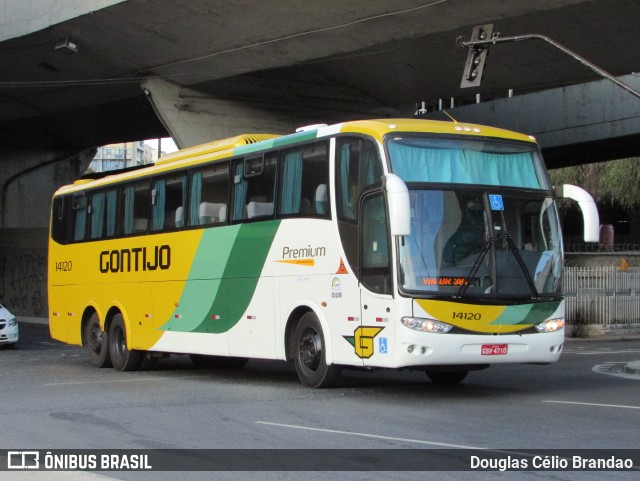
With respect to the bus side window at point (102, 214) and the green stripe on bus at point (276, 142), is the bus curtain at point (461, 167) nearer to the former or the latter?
the green stripe on bus at point (276, 142)

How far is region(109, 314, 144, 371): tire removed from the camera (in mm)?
19344

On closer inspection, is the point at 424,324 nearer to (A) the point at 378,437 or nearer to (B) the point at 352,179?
(B) the point at 352,179

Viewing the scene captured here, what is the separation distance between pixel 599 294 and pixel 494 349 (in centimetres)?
1959

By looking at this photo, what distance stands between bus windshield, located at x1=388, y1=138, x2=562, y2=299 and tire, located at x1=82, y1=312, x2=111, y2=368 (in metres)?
9.13

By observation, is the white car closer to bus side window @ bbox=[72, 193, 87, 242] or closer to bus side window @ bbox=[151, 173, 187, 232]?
bus side window @ bbox=[72, 193, 87, 242]

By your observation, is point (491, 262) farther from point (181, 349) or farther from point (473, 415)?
point (181, 349)

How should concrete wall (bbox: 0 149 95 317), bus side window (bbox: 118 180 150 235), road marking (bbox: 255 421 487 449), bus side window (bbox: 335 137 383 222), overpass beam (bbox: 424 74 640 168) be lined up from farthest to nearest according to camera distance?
1. concrete wall (bbox: 0 149 95 317)
2. overpass beam (bbox: 424 74 640 168)
3. bus side window (bbox: 118 180 150 235)
4. bus side window (bbox: 335 137 383 222)
5. road marking (bbox: 255 421 487 449)

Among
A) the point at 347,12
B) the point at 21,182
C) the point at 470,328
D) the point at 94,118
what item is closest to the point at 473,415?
the point at 470,328

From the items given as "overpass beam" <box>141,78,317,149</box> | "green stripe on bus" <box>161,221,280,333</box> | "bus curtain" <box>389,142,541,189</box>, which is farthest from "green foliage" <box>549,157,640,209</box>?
"bus curtain" <box>389,142,541,189</box>

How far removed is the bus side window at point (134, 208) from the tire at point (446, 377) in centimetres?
622

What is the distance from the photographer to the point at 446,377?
15859 mm

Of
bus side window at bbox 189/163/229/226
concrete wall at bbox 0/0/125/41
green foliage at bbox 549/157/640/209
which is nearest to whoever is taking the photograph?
bus side window at bbox 189/163/229/226

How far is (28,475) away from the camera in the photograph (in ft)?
25.7

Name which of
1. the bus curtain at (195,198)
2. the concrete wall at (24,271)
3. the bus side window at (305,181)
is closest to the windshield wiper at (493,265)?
the bus side window at (305,181)
